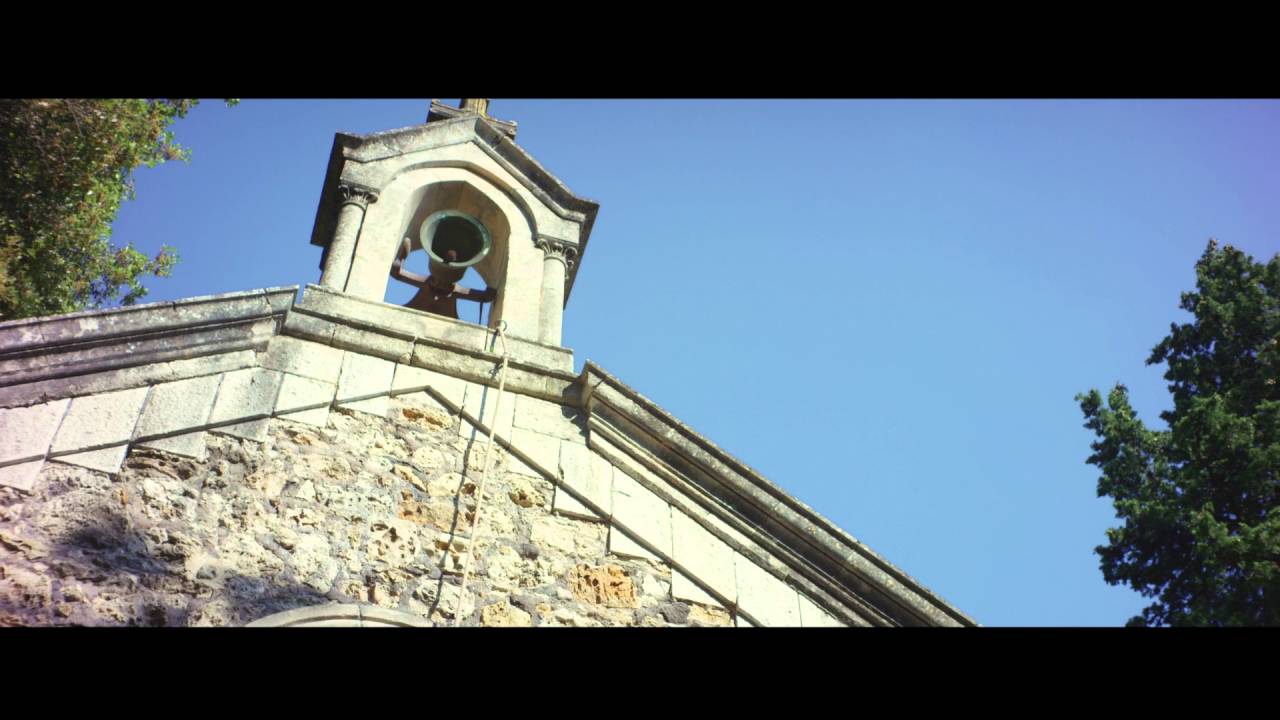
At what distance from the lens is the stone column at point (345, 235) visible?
21.4 ft

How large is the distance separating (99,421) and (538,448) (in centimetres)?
205

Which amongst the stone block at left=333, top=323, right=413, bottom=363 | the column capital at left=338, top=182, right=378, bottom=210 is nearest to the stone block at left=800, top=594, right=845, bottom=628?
the stone block at left=333, top=323, right=413, bottom=363

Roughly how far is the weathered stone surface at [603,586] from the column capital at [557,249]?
2.72 m

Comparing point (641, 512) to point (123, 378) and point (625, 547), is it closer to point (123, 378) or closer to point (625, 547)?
point (625, 547)

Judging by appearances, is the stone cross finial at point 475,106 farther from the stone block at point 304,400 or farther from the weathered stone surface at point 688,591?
the weathered stone surface at point 688,591

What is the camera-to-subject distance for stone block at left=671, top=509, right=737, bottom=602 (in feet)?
17.5

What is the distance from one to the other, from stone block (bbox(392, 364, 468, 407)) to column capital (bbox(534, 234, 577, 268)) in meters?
1.75

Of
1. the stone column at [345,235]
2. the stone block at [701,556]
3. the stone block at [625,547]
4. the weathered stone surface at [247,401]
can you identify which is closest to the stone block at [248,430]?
the weathered stone surface at [247,401]

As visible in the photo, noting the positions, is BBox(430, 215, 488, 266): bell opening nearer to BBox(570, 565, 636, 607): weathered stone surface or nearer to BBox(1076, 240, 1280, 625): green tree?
BBox(570, 565, 636, 607): weathered stone surface

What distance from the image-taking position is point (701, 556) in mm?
5461

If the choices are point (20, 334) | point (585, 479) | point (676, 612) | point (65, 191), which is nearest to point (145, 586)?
point (20, 334)
